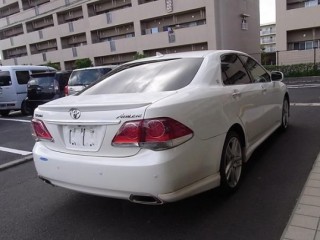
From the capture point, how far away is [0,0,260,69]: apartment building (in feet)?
86.1

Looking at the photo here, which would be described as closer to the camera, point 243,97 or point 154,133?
point 154,133

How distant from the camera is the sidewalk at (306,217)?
2.60 metres

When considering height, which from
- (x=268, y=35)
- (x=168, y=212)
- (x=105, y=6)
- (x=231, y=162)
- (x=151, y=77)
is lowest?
(x=168, y=212)

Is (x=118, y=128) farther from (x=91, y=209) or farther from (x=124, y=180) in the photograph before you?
(x=91, y=209)

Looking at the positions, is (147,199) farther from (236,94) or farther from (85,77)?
(85,77)

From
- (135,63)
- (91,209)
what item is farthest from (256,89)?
(91,209)

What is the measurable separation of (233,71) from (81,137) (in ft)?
6.55

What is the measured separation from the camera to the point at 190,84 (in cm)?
317

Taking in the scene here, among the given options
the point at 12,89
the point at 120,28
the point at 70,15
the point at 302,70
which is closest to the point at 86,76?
the point at 12,89

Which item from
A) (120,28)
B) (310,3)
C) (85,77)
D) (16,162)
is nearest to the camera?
(16,162)

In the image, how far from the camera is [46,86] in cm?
1117

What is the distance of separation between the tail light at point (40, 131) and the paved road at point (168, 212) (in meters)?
0.79

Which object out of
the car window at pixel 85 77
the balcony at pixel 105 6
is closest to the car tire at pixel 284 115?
the car window at pixel 85 77

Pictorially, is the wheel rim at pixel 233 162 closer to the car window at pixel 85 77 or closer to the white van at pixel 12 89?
the car window at pixel 85 77
